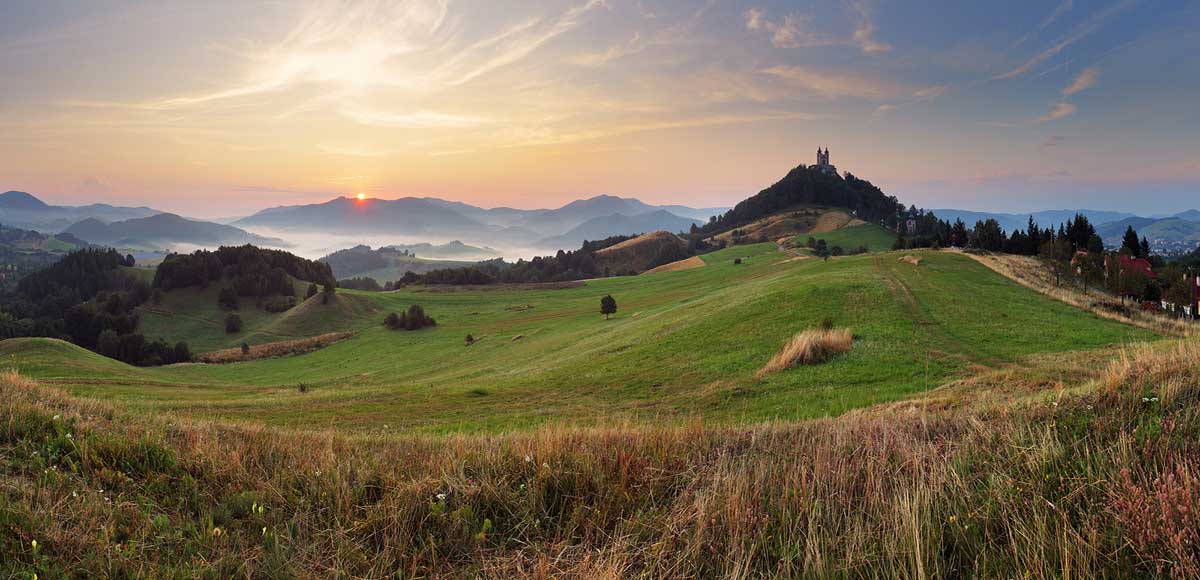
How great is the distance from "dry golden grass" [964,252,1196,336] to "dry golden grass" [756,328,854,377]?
1142 centimetres

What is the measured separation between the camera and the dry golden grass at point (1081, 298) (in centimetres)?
2310

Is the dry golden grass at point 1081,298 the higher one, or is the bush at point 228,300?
the dry golden grass at point 1081,298

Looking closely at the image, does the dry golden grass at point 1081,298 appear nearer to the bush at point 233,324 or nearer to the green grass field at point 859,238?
the green grass field at point 859,238

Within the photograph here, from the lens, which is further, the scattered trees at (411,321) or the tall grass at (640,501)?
the scattered trees at (411,321)

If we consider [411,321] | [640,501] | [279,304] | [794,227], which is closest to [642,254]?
[794,227]

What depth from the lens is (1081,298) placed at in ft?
112

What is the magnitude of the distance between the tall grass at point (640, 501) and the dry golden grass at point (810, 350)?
38.3ft

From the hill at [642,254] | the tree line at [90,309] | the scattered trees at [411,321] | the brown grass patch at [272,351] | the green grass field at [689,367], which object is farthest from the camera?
the hill at [642,254]

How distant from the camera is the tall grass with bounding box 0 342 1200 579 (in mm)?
4035

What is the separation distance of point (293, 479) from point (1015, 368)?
18430mm

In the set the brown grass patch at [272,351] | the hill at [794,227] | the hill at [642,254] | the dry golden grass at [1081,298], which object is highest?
the hill at [794,227]

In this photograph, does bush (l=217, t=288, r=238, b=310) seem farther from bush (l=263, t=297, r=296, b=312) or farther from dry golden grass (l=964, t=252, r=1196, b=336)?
dry golden grass (l=964, t=252, r=1196, b=336)

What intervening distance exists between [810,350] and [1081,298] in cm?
2772

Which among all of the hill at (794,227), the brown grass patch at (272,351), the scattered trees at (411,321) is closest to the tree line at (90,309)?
the brown grass patch at (272,351)
